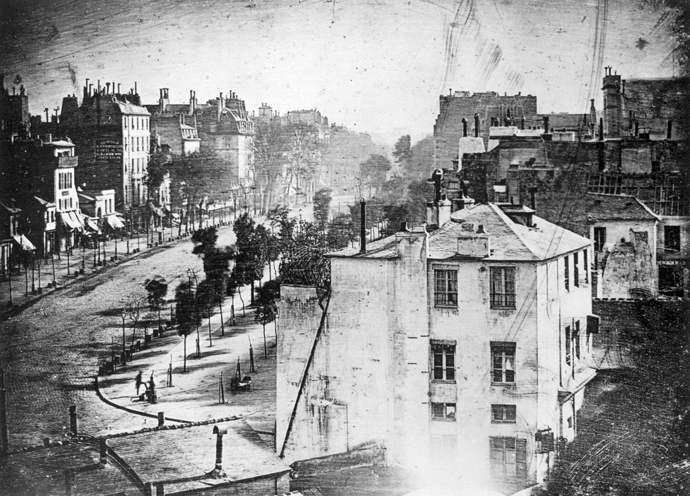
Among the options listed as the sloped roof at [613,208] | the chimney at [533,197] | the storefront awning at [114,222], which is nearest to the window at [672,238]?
the sloped roof at [613,208]

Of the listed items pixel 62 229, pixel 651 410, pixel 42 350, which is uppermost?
pixel 62 229

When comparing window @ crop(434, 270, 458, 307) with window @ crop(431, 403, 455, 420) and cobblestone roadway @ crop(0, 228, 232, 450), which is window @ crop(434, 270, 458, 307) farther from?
cobblestone roadway @ crop(0, 228, 232, 450)

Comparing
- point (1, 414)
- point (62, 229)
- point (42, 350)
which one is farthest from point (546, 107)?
point (1, 414)

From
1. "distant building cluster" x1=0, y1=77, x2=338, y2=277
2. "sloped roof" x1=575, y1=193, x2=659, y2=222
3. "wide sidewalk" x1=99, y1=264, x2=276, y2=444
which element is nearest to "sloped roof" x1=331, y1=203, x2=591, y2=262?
"sloped roof" x1=575, y1=193, x2=659, y2=222

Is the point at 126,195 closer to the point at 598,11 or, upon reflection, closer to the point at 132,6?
the point at 132,6

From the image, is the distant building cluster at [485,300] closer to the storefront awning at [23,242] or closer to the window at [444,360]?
the window at [444,360]

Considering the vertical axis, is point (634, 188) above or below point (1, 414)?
above
